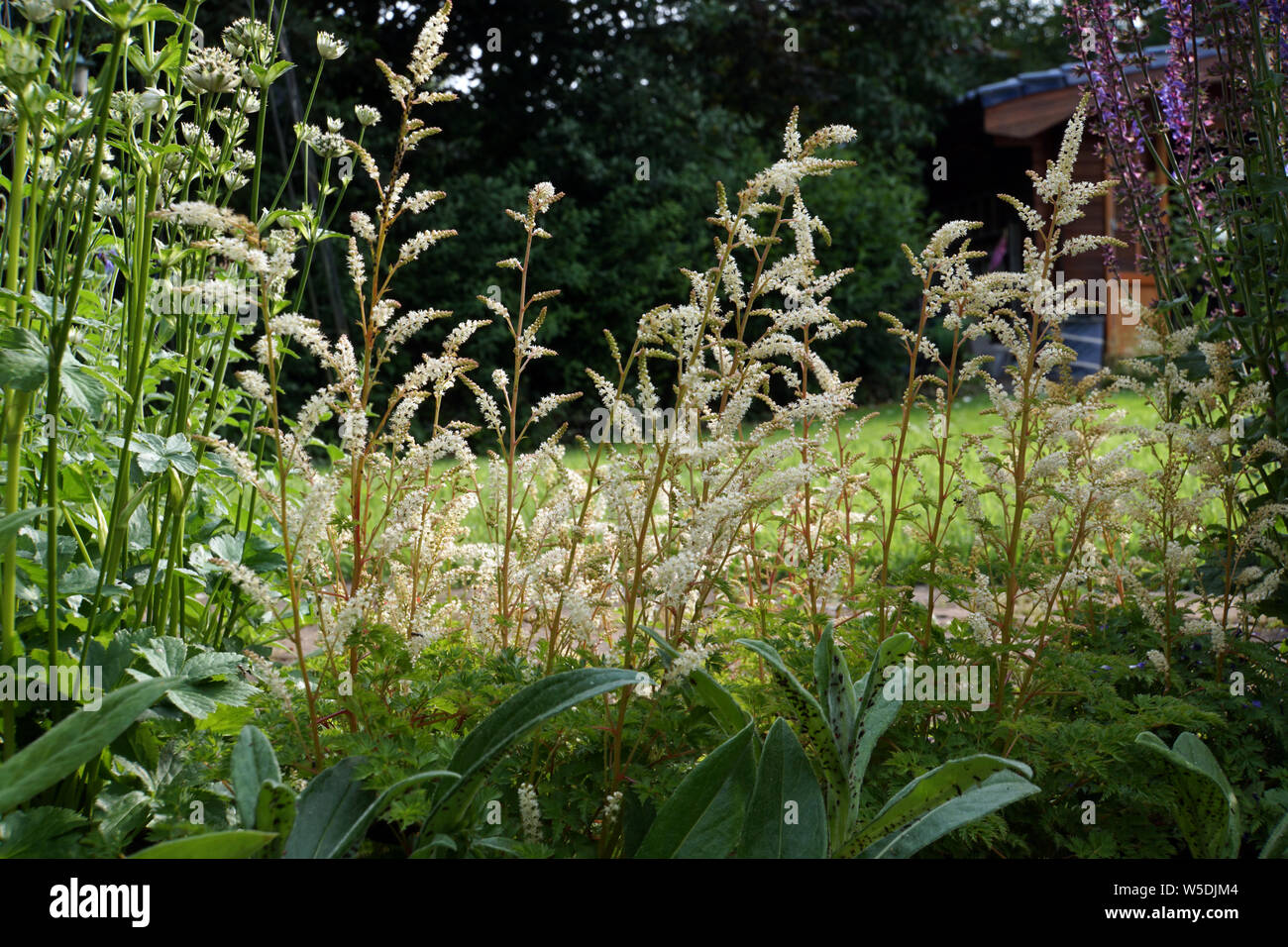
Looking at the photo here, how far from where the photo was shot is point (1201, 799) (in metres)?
1.65

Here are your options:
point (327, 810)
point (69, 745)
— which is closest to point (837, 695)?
point (327, 810)

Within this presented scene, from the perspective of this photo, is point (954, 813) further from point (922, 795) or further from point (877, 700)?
point (877, 700)

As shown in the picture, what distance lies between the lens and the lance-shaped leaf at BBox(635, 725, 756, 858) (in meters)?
1.48

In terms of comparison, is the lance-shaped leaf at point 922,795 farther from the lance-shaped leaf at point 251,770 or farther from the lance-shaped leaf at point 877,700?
the lance-shaped leaf at point 251,770

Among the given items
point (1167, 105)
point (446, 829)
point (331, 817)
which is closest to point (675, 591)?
point (446, 829)

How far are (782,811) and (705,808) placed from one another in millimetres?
112

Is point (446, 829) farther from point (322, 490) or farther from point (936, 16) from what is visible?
point (936, 16)

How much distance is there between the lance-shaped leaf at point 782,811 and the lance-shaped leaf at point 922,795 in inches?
3.8

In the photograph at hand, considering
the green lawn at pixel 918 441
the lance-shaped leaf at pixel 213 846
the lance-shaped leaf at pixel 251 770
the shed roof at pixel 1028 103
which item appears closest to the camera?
the lance-shaped leaf at pixel 213 846

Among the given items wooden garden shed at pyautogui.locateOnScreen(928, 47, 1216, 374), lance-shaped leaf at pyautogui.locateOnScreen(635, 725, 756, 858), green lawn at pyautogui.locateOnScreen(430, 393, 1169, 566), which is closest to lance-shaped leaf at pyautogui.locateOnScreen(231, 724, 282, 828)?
lance-shaped leaf at pyautogui.locateOnScreen(635, 725, 756, 858)

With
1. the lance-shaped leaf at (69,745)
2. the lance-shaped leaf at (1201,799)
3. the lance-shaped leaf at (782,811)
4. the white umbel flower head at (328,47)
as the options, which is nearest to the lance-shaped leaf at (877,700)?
the lance-shaped leaf at (782,811)

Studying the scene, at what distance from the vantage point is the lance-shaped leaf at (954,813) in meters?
1.41

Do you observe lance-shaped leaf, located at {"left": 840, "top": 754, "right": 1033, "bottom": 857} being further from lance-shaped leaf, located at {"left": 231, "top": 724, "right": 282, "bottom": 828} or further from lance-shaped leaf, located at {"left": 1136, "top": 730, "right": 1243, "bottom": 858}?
lance-shaped leaf, located at {"left": 231, "top": 724, "right": 282, "bottom": 828}
